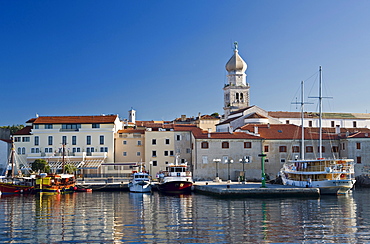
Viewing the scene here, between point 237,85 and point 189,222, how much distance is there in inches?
3520

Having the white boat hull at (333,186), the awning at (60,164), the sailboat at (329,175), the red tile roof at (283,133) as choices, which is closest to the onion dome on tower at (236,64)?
the red tile roof at (283,133)

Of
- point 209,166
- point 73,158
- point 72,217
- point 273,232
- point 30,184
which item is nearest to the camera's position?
point 273,232

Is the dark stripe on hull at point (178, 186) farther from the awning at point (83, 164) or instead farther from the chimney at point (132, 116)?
the chimney at point (132, 116)

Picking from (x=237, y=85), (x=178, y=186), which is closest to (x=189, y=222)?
(x=178, y=186)

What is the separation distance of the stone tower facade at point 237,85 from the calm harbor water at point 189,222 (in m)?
74.6

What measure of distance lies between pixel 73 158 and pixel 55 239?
51.9 metres

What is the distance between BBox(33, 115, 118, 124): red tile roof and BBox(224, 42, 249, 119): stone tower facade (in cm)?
4440

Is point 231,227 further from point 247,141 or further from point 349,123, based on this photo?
point 349,123

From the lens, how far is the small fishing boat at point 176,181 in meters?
56.1

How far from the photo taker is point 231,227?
27109 millimetres

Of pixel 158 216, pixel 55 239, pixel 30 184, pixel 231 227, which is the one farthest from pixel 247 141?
pixel 55 239

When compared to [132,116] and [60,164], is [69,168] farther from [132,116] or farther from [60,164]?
[132,116]

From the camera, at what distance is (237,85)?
4594 inches

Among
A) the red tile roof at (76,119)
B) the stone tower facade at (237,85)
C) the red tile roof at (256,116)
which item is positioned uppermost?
the stone tower facade at (237,85)
